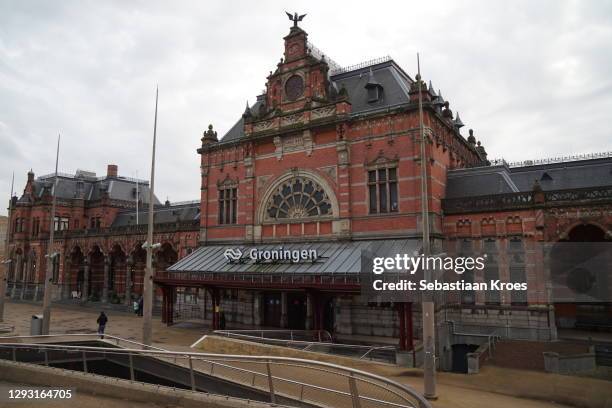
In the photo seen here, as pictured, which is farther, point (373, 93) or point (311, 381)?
point (373, 93)

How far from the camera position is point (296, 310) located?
1178 inches

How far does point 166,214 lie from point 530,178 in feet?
127

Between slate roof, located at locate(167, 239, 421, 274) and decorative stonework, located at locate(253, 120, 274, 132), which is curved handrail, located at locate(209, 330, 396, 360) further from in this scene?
decorative stonework, located at locate(253, 120, 274, 132)

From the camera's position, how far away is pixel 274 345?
71.0 feet

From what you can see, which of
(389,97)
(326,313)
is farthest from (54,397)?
(389,97)

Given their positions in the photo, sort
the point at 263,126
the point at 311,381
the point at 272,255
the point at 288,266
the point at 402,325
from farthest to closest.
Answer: the point at 263,126, the point at 272,255, the point at 288,266, the point at 402,325, the point at 311,381

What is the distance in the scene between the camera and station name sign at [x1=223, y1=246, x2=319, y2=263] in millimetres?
26328

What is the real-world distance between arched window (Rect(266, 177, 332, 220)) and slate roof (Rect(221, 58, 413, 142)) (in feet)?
19.3

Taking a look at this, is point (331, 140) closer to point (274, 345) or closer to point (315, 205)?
point (315, 205)

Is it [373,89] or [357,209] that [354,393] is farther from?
[373,89]

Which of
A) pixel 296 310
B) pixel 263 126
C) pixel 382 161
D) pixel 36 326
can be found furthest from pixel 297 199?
pixel 36 326

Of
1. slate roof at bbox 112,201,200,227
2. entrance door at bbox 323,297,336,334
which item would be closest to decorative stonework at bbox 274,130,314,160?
entrance door at bbox 323,297,336,334

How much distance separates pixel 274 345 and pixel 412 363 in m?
6.85

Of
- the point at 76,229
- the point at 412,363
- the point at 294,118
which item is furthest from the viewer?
the point at 76,229
